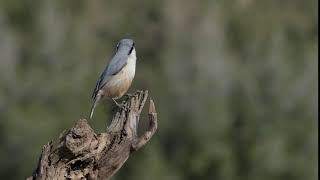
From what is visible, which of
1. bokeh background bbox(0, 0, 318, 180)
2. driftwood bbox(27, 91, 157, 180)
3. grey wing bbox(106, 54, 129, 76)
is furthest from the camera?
bokeh background bbox(0, 0, 318, 180)

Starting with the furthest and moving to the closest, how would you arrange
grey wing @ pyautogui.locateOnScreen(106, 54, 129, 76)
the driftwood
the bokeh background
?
the bokeh background < grey wing @ pyautogui.locateOnScreen(106, 54, 129, 76) < the driftwood

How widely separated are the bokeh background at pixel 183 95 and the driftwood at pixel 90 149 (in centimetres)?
679

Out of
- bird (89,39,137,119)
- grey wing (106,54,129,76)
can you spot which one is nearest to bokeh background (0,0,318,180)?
bird (89,39,137,119)

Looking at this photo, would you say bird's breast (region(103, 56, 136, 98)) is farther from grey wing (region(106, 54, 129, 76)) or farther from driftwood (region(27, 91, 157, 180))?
driftwood (region(27, 91, 157, 180))

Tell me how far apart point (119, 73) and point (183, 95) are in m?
9.35

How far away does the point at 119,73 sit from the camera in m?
8.73

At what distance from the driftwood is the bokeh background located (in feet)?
22.3

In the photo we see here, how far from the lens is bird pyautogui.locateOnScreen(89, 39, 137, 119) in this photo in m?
8.68

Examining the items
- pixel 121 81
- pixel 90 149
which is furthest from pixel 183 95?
pixel 90 149

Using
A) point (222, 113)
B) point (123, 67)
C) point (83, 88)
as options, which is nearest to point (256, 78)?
point (222, 113)

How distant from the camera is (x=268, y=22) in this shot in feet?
71.9

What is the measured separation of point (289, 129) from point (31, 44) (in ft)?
14.3

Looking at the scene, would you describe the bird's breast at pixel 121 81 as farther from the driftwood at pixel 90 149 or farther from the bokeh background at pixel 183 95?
the bokeh background at pixel 183 95

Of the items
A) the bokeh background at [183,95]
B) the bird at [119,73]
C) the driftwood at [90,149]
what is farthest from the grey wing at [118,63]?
the bokeh background at [183,95]
